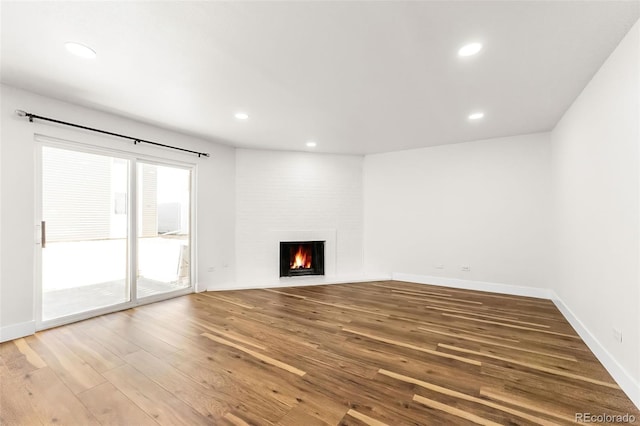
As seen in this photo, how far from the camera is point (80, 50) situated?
6.84 ft

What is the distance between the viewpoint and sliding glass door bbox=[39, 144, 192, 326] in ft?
10.0

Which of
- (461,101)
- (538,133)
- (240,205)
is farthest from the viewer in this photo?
(240,205)

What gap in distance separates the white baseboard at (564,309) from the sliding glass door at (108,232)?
13.8 feet

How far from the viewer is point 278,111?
3.33m

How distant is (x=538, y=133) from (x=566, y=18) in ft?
10.2

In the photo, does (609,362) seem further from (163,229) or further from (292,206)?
(163,229)

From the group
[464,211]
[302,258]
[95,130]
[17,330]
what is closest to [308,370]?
[17,330]

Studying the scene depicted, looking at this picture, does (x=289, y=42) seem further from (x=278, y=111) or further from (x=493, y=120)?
(x=493, y=120)

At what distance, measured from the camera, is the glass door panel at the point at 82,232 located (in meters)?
3.03

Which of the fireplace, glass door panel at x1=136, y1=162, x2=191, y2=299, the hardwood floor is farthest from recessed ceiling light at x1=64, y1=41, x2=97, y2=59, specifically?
the fireplace

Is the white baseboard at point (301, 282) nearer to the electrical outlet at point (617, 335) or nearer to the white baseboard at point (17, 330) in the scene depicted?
the white baseboard at point (17, 330)

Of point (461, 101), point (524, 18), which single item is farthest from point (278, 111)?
point (524, 18)

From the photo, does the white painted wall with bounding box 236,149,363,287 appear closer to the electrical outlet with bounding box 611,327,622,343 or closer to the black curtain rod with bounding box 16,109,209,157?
the black curtain rod with bounding box 16,109,209,157

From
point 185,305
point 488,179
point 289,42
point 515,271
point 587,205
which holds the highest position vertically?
point 289,42
